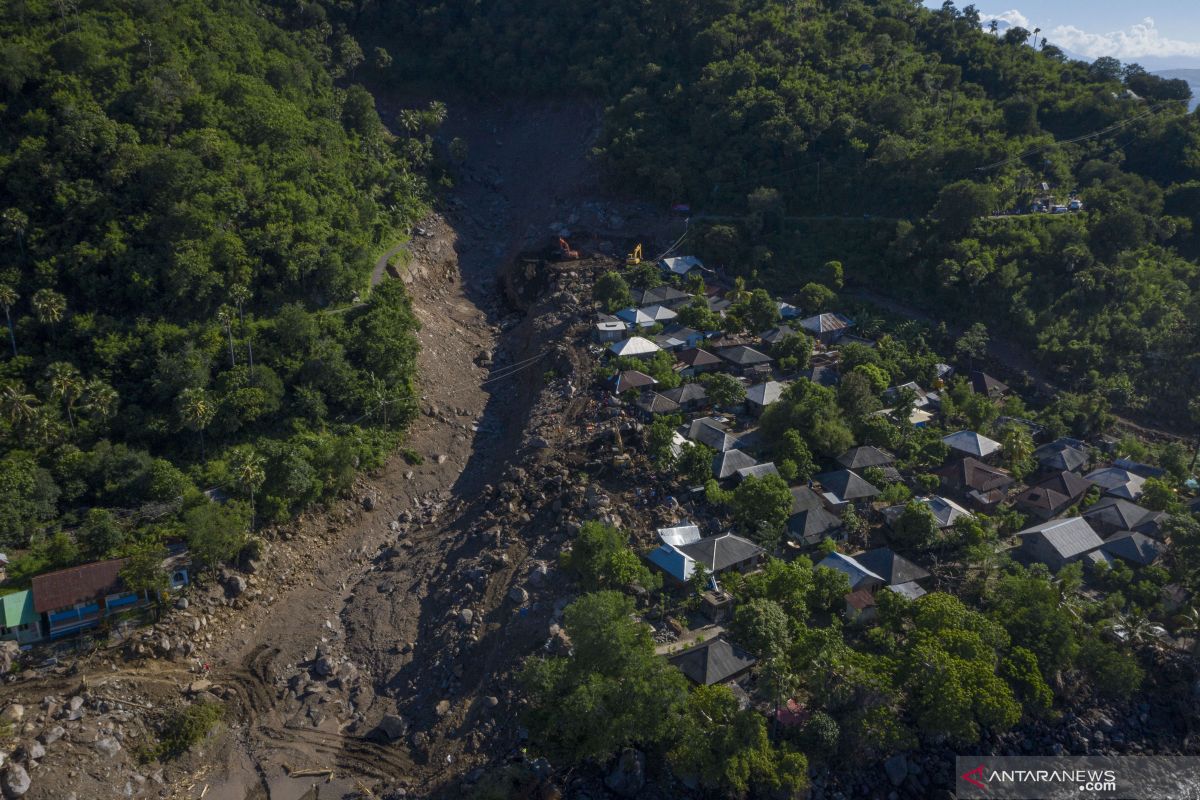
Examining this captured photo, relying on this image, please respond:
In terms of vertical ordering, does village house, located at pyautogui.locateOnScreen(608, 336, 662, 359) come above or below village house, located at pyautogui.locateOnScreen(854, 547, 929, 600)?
above

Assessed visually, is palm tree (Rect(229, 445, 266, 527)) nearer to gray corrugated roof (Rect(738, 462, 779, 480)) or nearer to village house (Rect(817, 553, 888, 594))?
gray corrugated roof (Rect(738, 462, 779, 480))

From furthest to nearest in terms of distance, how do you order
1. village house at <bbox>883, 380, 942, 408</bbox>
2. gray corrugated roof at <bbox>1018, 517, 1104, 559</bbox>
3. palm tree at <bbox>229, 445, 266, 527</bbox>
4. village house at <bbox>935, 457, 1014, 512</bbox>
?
village house at <bbox>883, 380, 942, 408</bbox> → village house at <bbox>935, 457, 1014, 512</bbox> → gray corrugated roof at <bbox>1018, 517, 1104, 559</bbox> → palm tree at <bbox>229, 445, 266, 527</bbox>

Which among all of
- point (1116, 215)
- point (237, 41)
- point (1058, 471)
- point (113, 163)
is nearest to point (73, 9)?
point (237, 41)

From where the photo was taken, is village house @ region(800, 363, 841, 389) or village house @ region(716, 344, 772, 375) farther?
village house @ region(716, 344, 772, 375)

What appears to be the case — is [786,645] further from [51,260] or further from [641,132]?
[641,132]

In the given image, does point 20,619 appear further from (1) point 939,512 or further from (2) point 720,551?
(1) point 939,512

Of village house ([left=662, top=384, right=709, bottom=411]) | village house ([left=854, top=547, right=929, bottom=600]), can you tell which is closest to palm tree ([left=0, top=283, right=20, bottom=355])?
village house ([left=662, top=384, right=709, bottom=411])

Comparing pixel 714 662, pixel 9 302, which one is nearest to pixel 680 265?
pixel 714 662
